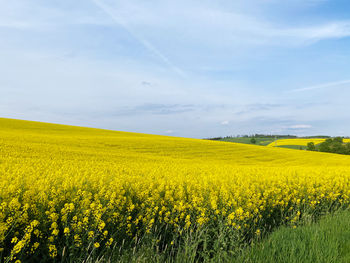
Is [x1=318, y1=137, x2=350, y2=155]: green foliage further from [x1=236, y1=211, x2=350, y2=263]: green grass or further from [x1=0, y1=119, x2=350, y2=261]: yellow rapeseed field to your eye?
[x1=236, y1=211, x2=350, y2=263]: green grass

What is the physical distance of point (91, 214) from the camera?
4250 mm

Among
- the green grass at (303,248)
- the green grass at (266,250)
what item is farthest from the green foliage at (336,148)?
the green grass at (266,250)

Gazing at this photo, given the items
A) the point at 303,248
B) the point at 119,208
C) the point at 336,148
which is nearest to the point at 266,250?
the point at 303,248

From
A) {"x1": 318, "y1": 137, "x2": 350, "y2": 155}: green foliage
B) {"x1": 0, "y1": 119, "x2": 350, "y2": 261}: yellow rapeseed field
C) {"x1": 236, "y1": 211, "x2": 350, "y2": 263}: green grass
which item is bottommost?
{"x1": 236, "y1": 211, "x2": 350, "y2": 263}: green grass

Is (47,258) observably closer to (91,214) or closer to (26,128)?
(91,214)

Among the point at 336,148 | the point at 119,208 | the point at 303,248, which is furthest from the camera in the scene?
the point at 336,148

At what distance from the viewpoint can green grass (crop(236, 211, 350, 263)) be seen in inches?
148

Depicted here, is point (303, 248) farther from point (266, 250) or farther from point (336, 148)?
point (336, 148)

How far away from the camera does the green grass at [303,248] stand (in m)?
3.75

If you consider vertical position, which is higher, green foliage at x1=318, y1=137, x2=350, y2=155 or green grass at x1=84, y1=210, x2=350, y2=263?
green foliage at x1=318, y1=137, x2=350, y2=155

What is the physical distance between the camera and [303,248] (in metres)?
3.98

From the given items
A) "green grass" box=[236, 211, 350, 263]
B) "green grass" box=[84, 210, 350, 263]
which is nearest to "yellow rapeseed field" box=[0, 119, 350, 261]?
"green grass" box=[84, 210, 350, 263]

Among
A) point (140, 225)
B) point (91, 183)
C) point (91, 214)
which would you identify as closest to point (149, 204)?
point (140, 225)

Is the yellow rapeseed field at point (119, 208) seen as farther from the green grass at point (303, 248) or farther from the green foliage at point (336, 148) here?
the green foliage at point (336, 148)
